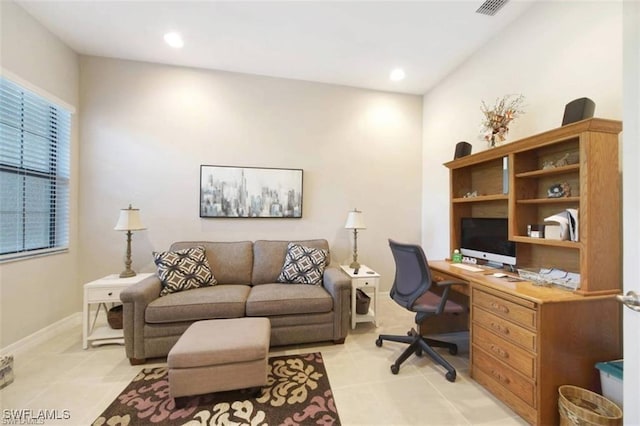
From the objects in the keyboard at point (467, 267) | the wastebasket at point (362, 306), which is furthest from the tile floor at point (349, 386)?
the keyboard at point (467, 267)

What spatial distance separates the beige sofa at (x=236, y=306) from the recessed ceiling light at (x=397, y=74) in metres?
2.51

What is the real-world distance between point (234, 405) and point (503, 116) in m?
3.12

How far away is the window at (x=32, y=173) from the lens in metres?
→ 2.12

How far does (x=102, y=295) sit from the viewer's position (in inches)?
91.0

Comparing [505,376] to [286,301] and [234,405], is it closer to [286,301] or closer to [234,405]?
[286,301]

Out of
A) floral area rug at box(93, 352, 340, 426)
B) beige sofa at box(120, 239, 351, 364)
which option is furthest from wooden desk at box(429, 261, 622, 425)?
beige sofa at box(120, 239, 351, 364)

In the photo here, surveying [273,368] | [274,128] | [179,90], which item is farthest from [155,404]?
[179,90]

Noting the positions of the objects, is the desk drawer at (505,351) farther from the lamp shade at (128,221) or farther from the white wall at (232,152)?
the lamp shade at (128,221)

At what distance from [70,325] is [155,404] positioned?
191 centimetres

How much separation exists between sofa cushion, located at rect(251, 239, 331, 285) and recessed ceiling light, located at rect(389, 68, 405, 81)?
2327 millimetres

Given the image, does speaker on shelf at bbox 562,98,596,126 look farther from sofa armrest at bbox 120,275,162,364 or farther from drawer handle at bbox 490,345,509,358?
sofa armrest at bbox 120,275,162,364

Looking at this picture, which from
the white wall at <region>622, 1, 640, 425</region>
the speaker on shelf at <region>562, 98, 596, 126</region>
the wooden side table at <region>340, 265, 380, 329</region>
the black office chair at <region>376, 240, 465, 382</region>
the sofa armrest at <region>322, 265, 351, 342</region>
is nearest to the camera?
the white wall at <region>622, 1, 640, 425</region>

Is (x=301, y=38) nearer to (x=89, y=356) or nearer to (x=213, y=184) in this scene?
(x=213, y=184)

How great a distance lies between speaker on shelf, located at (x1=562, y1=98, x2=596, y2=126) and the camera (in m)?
1.63
